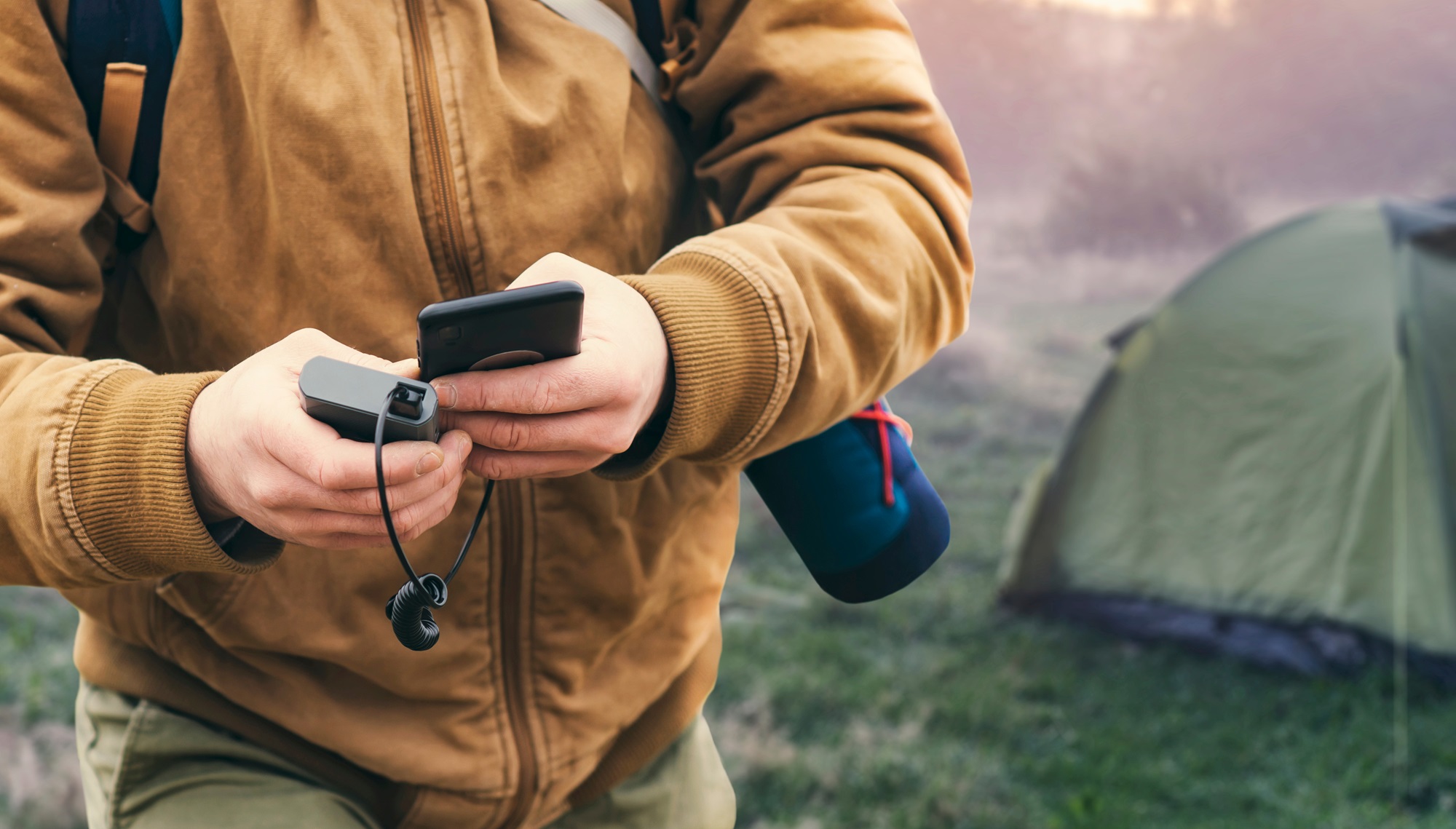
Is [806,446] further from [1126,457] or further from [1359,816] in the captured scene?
[1126,457]

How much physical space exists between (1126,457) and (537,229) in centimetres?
397

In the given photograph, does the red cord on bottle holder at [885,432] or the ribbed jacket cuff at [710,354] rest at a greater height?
the ribbed jacket cuff at [710,354]

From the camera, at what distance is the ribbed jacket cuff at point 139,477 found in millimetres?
832

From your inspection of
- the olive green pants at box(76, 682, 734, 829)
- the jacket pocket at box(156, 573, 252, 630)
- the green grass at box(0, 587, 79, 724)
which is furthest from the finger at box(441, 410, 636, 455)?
the green grass at box(0, 587, 79, 724)

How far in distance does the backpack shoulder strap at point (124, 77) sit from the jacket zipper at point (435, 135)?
0.23m

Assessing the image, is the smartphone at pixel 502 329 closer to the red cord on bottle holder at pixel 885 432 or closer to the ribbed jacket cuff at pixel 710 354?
the ribbed jacket cuff at pixel 710 354

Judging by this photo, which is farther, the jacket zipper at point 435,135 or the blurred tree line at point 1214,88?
the blurred tree line at point 1214,88

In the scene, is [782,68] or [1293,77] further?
[1293,77]

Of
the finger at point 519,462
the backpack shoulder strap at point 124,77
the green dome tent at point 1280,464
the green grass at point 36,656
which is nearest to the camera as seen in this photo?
the finger at point 519,462

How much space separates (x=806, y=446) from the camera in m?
1.26

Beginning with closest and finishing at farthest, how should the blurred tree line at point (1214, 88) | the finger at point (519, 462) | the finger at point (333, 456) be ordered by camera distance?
the finger at point (333, 456) < the finger at point (519, 462) < the blurred tree line at point (1214, 88)

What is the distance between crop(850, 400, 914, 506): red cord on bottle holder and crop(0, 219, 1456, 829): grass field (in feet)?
6.95

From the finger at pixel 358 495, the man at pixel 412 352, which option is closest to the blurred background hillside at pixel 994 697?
the man at pixel 412 352

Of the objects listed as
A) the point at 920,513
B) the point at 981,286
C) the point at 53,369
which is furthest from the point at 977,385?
the point at 53,369
